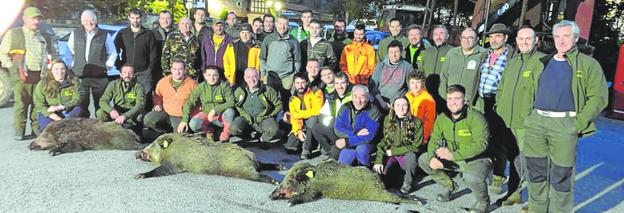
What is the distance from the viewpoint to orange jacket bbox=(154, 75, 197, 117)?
661 centimetres

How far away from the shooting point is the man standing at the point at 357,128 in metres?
5.27

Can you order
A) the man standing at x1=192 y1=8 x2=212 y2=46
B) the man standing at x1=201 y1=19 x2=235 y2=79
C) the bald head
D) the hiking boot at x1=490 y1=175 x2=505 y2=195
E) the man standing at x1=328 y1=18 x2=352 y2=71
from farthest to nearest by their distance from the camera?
the man standing at x1=328 y1=18 x2=352 y2=71, the man standing at x1=192 y1=8 x2=212 y2=46, the man standing at x1=201 y1=19 x2=235 y2=79, the bald head, the hiking boot at x1=490 y1=175 x2=505 y2=195

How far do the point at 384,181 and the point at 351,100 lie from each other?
108cm

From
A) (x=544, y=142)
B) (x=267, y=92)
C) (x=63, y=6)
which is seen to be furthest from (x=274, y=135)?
(x=63, y=6)

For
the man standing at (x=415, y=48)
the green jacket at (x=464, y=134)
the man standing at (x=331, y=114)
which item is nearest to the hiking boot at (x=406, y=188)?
the green jacket at (x=464, y=134)

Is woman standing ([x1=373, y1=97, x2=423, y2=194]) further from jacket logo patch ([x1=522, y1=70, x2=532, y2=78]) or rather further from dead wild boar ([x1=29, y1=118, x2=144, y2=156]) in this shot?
dead wild boar ([x1=29, y1=118, x2=144, y2=156])

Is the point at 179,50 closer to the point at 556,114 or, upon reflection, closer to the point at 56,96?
the point at 56,96

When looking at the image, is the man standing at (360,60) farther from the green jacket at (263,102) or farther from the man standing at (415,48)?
the green jacket at (263,102)

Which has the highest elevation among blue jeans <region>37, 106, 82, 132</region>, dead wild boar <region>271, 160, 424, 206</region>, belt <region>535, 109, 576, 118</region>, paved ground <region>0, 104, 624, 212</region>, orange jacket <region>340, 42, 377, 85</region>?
orange jacket <region>340, 42, 377, 85</region>

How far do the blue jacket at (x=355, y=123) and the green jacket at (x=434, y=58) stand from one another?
1.25 meters

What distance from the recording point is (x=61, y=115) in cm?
645

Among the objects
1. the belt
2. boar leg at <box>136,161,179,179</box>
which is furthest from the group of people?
boar leg at <box>136,161,179,179</box>

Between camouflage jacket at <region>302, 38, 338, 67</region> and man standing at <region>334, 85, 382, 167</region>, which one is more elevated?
camouflage jacket at <region>302, 38, 338, 67</region>

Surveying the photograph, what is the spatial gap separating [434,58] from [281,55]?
2082 mm
